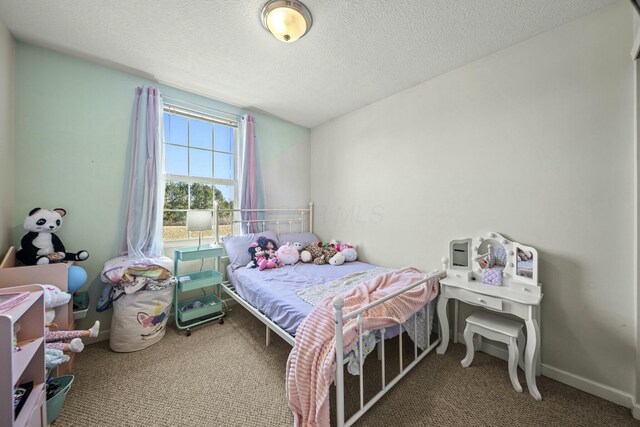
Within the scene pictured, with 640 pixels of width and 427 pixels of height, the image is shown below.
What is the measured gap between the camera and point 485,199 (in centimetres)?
202

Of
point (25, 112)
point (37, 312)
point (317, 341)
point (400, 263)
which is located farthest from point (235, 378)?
point (25, 112)

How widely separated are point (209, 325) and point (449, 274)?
2.40 meters

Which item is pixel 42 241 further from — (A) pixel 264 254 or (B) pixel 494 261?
(B) pixel 494 261

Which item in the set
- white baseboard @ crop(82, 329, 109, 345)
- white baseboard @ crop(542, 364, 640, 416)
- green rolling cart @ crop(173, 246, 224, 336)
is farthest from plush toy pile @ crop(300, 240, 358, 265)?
white baseboard @ crop(82, 329, 109, 345)

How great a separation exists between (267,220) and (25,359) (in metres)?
2.44

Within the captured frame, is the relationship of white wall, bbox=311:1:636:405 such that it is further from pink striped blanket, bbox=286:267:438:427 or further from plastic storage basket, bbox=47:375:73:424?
plastic storage basket, bbox=47:375:73:424

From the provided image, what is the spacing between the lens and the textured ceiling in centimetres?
153

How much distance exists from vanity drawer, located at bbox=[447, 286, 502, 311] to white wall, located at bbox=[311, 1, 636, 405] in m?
0.42

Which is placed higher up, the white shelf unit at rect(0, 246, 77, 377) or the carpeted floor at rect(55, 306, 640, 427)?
the white shelf unit at rect(0, 246, 77, 377)

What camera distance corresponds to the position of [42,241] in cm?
177

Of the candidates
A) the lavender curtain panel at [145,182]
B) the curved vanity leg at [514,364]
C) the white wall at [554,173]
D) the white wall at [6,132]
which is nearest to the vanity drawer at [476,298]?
the curved vanity leg at [514,364]

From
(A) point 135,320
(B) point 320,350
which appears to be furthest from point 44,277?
(B) point 320,350

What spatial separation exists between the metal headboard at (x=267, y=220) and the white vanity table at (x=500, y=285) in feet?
7.16

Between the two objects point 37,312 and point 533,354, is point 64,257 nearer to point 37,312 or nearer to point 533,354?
point 37,312
